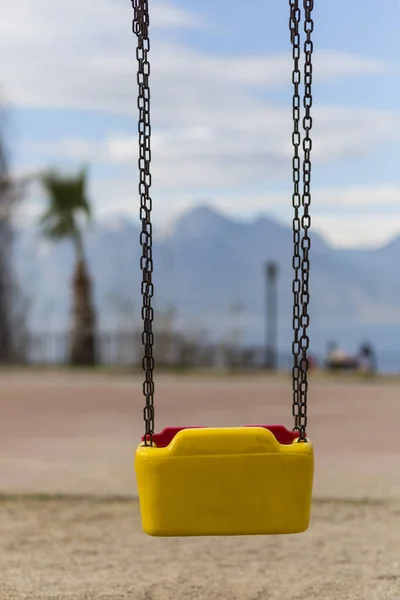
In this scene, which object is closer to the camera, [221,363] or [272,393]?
[272,393]

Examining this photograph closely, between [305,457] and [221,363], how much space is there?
76.1 feet

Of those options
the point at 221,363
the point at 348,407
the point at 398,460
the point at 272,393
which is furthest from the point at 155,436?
the point at 221,363

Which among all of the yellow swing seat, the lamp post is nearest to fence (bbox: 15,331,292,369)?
the lamp post

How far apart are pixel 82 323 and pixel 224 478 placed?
2375 centimetres

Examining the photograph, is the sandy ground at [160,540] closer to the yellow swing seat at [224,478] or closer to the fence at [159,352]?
the yellow swing seat at [224,478]

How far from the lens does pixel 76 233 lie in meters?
27.3

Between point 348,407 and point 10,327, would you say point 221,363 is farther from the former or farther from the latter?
point 348,407

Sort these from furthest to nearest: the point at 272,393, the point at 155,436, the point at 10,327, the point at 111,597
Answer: the point at 10,327 < the point at 272,393 < the point at 111,597 < the point at 155,436

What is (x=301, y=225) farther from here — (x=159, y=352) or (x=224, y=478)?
(x=159, y=352)

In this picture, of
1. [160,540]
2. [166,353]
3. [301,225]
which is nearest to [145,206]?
[301,225]

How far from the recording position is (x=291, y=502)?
4.10m

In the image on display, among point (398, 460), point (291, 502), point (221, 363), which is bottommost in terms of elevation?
point (221, 363)

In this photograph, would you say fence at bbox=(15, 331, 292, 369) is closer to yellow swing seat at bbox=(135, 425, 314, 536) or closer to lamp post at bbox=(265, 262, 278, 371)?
lamp post at bbox=(265, 262, 278, 371)

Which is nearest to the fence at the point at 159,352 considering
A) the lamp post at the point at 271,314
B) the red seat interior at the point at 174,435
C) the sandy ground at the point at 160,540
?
the lamp post at the point at 271,314
